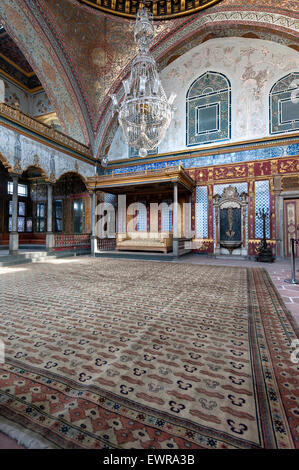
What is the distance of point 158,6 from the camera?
933 centimetres

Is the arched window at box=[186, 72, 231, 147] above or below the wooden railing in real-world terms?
above

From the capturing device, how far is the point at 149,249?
31.7 ft

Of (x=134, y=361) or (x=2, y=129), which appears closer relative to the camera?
(x=134, y=361)

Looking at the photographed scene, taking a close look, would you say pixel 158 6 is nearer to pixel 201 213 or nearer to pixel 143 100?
pixel 143 100

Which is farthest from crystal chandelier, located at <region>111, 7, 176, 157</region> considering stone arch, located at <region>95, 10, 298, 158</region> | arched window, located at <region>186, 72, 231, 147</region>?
arched window, located at <region>186, 72, 231, 147</region>

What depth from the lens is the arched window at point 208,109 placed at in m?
10.4

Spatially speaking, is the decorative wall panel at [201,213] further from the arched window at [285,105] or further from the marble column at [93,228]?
the marble column at [93,228]

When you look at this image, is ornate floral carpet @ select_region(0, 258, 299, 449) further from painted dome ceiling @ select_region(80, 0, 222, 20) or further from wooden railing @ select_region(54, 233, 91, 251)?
painted dome ceiling @ select_region(80, 0, 222, 20)

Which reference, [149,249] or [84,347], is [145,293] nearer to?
[84,347]

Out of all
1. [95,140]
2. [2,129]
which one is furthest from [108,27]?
[2,129]

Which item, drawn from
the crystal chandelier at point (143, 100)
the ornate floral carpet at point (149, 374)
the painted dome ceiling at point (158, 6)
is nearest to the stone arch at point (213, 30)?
the painted dome ceiling at point (158, 6)

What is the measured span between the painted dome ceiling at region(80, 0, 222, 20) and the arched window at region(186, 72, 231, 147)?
251 cm

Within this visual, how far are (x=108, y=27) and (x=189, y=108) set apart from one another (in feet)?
16.9

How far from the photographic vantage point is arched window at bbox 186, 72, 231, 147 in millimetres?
10375
